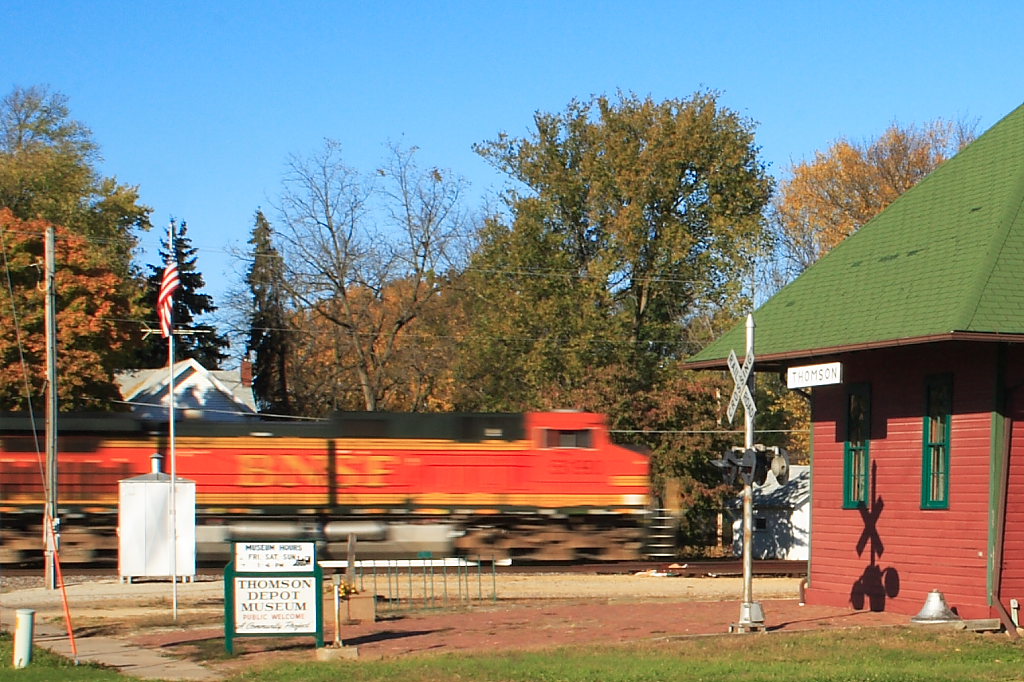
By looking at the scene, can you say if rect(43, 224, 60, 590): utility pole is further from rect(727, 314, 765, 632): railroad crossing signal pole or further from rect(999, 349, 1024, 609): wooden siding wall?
rect(999, 349, 1024, 609): wooden siding wall

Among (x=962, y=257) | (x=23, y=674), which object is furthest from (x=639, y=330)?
(x=23, y=674)

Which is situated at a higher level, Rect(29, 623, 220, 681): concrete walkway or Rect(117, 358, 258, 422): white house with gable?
Rect(117, 358, 258, 422): white house with gable

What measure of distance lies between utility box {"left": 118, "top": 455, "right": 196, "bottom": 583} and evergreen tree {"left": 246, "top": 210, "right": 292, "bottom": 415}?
135 feet

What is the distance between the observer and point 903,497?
20312 millimetres

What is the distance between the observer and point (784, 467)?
18.5 meters

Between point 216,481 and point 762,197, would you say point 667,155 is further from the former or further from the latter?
point 216,481

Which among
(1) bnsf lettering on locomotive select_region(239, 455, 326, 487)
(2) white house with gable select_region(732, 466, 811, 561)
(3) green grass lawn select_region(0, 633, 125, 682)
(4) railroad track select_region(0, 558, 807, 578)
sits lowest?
(2) white house with gable select_region(732, 466, 811, 561)

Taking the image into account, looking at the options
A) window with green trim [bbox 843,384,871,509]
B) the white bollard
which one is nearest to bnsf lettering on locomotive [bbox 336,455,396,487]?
window with green trim [bbox 843,384,871,509]

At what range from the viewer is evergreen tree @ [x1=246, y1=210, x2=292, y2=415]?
66.5 metres

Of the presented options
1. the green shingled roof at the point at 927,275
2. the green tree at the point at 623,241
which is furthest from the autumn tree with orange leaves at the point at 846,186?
the green shingled roof at the point at 927,275

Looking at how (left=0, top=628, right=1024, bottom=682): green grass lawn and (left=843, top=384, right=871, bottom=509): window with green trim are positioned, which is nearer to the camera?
(left=0, top=628, right=1024, bottom=682): green grass lawn

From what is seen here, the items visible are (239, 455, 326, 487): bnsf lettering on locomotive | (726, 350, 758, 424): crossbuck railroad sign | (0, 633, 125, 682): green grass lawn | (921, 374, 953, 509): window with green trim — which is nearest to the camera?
(0, 633, 125, 682): green grass lawn

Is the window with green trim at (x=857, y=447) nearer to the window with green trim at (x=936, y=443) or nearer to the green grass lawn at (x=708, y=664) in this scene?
the window with green trim at (x=936, y=443)

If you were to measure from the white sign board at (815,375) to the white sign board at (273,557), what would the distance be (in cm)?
825
